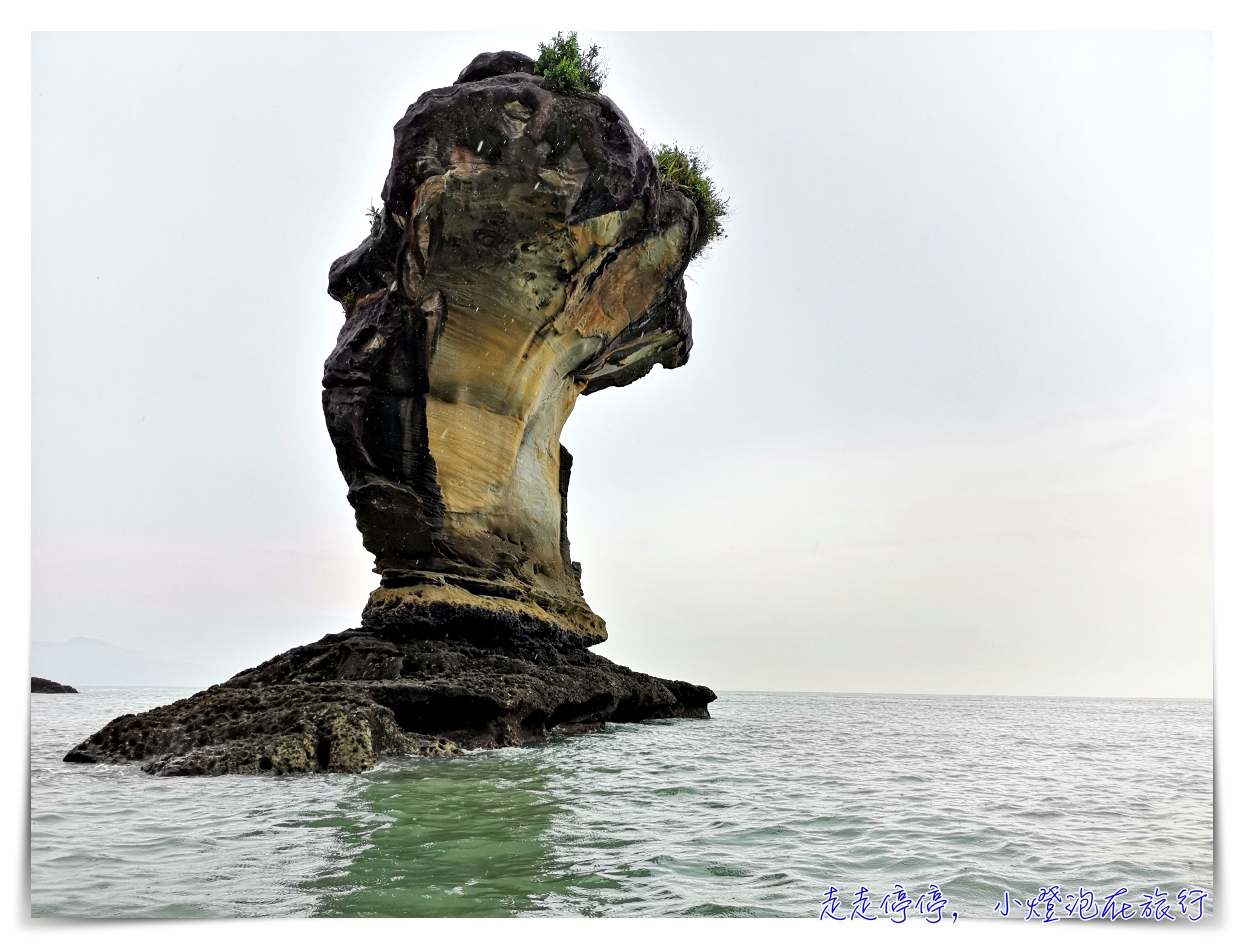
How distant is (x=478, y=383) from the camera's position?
16.2 m

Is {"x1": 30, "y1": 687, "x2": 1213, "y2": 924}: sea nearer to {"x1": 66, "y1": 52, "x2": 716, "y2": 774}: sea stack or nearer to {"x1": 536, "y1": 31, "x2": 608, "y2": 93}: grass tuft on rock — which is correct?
{"x1": 66, "y1": 52, "x2": 716, "y2": 774}: sea stack

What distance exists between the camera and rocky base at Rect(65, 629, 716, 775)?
9.38 metres

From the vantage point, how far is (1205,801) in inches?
241

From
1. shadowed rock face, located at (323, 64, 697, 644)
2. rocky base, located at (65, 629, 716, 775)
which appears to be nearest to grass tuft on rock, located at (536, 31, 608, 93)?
shadowed rock face, located at (323, 64, 697, 644)

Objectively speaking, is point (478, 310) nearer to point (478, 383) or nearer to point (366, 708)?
point (478, 383)

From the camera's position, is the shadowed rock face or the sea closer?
the sea

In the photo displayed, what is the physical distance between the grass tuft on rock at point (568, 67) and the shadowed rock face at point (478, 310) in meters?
0.21

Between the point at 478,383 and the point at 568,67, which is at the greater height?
the point at 568,67

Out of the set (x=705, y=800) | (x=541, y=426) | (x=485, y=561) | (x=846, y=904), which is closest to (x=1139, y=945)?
(x=846, y=904)

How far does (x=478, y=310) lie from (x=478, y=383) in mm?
1361

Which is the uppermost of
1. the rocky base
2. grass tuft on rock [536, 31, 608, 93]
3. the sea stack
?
grass tuft on rock [536, 31, 608, 93]

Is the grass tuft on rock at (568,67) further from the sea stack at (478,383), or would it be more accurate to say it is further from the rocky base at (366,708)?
the rocky base at (366,708)

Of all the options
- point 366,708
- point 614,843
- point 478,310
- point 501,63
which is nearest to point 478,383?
point 478,310

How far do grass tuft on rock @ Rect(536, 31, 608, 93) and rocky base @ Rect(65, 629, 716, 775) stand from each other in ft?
30.2
